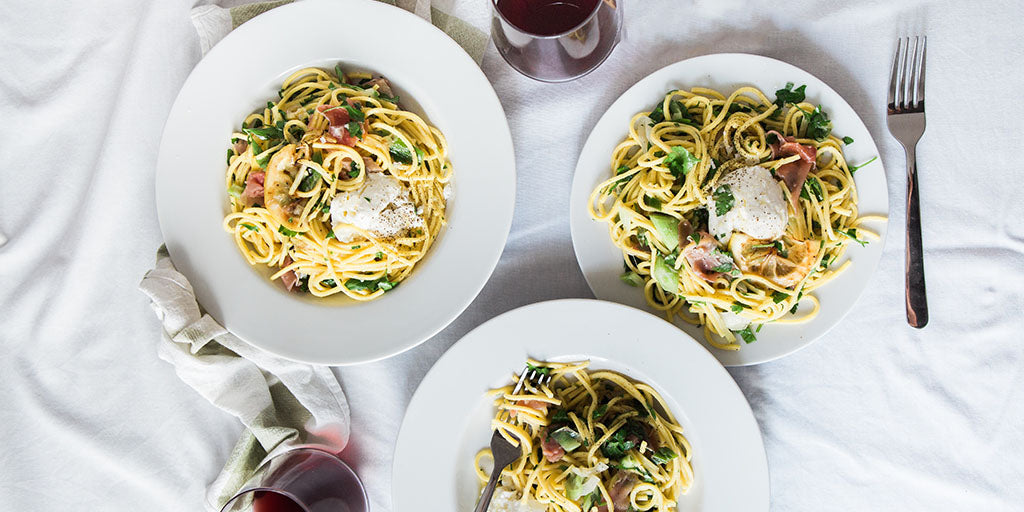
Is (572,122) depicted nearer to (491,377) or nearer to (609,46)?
(609,46)

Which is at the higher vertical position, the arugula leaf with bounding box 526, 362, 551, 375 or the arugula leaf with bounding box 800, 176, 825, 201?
the arugula leaf with bounding box 800, 176, 825, 201

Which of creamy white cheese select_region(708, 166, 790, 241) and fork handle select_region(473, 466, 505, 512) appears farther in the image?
fork handle select_region(473, 466, 505, 512)

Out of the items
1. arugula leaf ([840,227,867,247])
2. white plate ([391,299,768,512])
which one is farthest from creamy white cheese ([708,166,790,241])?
white plate ([391,299,768,512])

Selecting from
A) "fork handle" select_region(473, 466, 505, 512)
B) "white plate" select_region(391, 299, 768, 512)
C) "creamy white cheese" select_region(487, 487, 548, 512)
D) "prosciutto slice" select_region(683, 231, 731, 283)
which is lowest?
"creamy white cheese" select_region(487, 487, 548, 512)

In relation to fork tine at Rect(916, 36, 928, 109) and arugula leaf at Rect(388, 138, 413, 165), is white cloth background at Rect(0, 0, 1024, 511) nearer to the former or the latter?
fork tine at Rect(916, 36, 928, 109)

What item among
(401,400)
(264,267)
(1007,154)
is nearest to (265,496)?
(401,400)

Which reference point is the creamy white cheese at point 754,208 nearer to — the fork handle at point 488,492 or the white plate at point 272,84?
the white plate at point 272,84

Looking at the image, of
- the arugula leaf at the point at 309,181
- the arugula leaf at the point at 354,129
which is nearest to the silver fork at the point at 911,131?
the arugula leaf at the point at 354,129
